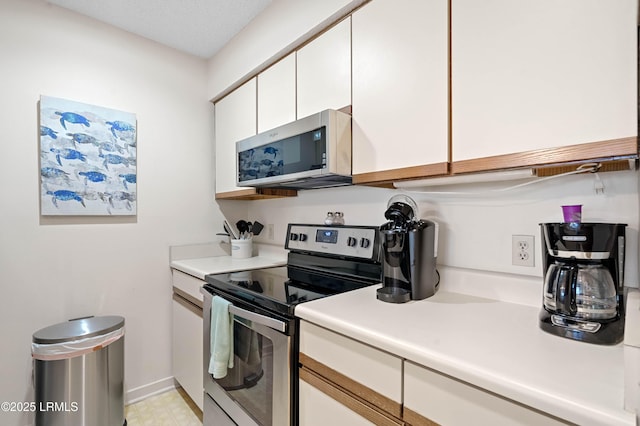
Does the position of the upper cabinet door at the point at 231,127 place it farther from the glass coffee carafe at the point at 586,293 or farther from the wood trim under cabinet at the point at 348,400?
the glass coffee carafe at the point at 586,293

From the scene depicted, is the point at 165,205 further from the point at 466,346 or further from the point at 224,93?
the point at 466,346

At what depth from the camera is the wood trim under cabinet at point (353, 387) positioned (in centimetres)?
81

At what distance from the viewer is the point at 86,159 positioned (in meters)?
1.86

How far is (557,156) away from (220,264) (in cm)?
186

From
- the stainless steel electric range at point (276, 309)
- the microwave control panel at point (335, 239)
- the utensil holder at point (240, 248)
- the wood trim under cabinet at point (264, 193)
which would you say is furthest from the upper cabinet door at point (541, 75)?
the utensil holder at point (240, 248)

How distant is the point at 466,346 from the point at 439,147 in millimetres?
645

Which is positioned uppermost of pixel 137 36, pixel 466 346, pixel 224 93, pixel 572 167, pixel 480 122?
pixel 137 36

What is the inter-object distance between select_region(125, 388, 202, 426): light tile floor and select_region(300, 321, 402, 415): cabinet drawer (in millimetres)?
1339

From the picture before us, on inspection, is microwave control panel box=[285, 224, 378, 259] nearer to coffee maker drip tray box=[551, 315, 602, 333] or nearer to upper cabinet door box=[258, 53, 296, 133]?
upper cabinet door box=[258, 53, 296, 133]

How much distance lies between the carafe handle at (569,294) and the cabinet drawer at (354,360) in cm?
47

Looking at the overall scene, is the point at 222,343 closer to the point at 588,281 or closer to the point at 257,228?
the point at 257,228

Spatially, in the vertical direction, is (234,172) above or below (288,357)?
above

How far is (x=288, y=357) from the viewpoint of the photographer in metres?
1.09

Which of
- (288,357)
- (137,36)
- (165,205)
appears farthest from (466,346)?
(137,36)
